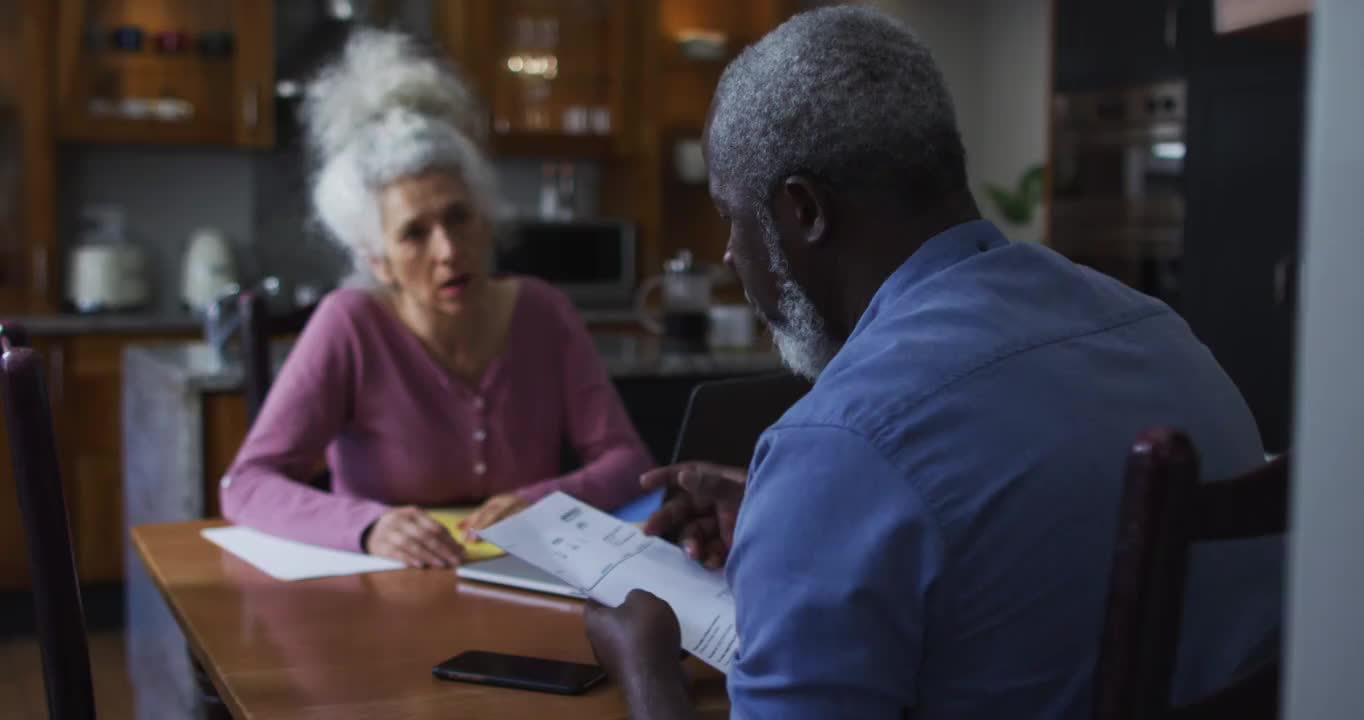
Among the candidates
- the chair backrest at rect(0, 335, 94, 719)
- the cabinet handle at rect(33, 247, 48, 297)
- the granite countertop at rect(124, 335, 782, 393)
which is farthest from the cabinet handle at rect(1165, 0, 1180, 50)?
the chair backrest at rect(0, 335, 94, 719)

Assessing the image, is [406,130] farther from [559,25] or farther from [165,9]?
[559,25]

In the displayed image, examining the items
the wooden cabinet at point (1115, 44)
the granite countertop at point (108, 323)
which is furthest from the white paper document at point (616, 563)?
the wooden cabinet at point (1115, 44)

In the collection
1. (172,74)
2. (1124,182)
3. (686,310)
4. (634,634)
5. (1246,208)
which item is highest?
(172,74)

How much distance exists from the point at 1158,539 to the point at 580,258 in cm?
455

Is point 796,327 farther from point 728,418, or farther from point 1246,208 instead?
point 1246,208

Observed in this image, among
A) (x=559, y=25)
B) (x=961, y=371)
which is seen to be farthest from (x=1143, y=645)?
(x=559, y=25)

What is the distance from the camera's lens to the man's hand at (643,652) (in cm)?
98

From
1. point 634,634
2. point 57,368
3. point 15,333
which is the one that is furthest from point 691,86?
point 634,634

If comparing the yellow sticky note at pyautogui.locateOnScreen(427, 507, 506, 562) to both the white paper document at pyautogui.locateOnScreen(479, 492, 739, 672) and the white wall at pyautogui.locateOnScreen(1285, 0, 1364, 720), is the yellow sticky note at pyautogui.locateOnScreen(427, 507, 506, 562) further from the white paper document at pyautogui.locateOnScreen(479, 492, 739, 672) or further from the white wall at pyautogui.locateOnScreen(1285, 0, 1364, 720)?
the white wall at pyautogui.locateOnScreen(1285, 0, 1364, 720)

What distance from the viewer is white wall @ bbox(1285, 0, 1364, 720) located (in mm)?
415

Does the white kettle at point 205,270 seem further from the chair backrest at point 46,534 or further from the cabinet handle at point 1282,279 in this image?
the chair backrest at point 46,534

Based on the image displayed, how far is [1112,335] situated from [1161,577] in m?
0.27

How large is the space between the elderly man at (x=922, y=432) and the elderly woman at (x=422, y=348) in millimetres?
1026

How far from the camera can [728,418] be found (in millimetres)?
1612
